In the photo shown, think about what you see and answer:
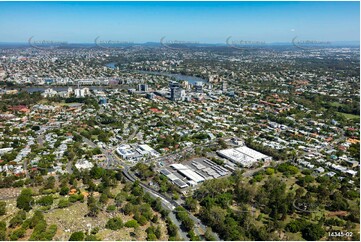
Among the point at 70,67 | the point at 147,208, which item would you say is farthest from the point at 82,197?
the point at 70,67

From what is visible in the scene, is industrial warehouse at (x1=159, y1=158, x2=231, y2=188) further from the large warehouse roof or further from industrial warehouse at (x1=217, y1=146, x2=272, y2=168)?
industrial warehouse at (x1=217, y1=146, x2=272, y2=168)

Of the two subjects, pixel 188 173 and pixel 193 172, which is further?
pixel 193 172

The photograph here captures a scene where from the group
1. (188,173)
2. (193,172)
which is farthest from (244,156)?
(188,173)

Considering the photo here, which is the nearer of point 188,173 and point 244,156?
point 188,173

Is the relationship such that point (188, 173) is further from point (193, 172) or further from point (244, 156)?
point (244, 156)

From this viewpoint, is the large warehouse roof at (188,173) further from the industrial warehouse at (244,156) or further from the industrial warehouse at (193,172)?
the industrial warehouse at (244,156)

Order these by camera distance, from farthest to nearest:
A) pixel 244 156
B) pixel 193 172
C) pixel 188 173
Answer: pixel 244 156 < pixel 193 172 < pixel 188 173

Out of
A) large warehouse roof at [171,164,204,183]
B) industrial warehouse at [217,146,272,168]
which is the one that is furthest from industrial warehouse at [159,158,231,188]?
industrial warehouse at [217,146,272,168]

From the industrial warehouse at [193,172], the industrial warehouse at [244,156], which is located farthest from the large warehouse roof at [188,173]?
the industrial warehouse at [244,156]

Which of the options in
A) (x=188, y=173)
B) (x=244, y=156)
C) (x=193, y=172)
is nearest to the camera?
(x=188, y=173)

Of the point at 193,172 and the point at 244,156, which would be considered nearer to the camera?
the point at 193,172

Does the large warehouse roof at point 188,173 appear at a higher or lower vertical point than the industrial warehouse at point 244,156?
lower
